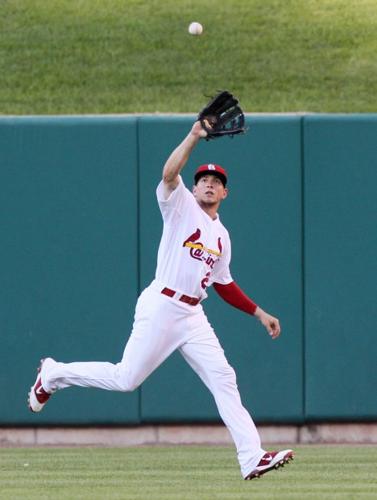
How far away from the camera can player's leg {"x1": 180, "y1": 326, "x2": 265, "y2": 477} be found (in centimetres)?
728

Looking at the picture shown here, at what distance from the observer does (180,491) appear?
7066 mm

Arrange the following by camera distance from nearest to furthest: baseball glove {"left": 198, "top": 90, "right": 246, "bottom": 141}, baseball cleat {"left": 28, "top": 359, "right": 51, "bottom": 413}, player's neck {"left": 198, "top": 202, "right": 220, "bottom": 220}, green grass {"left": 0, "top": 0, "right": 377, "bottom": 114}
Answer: baseball glove {"left": 198, "top": 90, "right": 246, "bottom": 141}, player's neck {"left": 198, "top": 202, "right": 220, "bottom": 220}, baseball cleat {"left": 28, "top": 359, "right": 51, "bottom": 413}, green grass {"left": 0, "top": 0, "right": 377, "bottom": 114}

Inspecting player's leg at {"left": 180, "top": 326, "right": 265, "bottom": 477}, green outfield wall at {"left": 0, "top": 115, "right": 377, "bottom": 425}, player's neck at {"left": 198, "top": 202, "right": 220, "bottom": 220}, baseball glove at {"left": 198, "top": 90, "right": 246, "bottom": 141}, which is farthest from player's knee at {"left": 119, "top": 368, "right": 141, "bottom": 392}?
green outfield wall at {"left": 0, "top": 115, "right": 377, "bottom": 425}

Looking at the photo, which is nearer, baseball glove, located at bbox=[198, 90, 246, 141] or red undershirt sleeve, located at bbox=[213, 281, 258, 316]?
Result: baseball glove, located at bbox=[198, 90, 246, 141]

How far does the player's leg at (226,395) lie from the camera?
23.9ft

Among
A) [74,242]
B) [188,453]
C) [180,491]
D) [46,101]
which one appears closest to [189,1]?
[46,101]

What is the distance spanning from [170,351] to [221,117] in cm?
129

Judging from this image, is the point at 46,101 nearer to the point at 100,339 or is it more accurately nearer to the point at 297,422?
the point at 100,339

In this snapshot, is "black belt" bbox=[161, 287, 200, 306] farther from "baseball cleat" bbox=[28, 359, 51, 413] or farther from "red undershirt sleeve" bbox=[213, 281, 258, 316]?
"baseball cleat" bbox=[28, 359, 51, 413]

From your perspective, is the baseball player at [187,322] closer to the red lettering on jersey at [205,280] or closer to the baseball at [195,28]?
the red lettering on jersey at [205,280]

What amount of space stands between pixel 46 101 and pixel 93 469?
18.2 feet

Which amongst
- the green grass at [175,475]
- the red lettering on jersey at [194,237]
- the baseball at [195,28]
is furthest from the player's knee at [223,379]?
the baseball at [195,28]

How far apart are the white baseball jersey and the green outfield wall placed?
281 centimetres

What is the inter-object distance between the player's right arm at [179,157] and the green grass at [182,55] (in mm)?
5687
